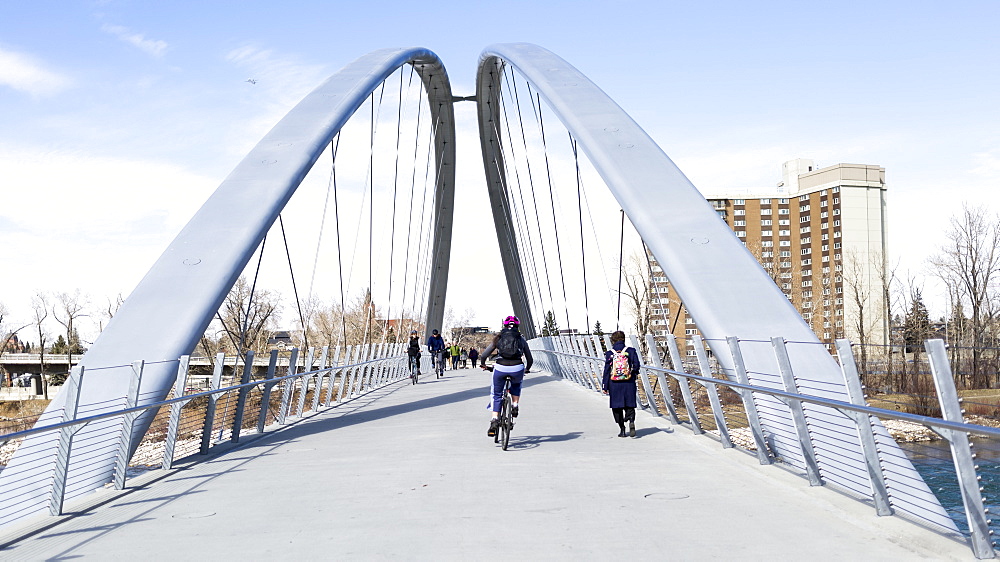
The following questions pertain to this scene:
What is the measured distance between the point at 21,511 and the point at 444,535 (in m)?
3.06

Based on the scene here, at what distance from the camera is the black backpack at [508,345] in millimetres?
9820

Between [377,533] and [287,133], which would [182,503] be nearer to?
[377,533]

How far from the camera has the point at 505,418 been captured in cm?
908

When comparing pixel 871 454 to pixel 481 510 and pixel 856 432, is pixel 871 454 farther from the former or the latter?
pixel 481 510

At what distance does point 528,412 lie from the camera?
13562 millimetres

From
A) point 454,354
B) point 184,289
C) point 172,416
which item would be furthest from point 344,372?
point 454,354

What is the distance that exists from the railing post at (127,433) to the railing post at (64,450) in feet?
2.00

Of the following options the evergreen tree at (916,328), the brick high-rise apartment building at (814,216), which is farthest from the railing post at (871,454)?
the brick high-rise apartment building at (814,216)

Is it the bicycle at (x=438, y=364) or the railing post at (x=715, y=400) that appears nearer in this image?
the railing post at (x=715, y=400)

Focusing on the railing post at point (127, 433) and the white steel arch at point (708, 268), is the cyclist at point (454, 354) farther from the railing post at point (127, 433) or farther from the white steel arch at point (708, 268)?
the railing post at point (127, 433)

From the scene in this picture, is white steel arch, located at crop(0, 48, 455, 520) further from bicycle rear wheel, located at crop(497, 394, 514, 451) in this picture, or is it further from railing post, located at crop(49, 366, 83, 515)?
bicycle rear wheel, located at crop(497, 394, 514, 451)

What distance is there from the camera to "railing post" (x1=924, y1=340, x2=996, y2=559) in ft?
13.8

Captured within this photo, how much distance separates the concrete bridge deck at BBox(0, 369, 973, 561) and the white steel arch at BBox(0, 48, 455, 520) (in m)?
0.49

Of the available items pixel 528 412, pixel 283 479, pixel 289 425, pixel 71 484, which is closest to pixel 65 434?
pixel 71 484
